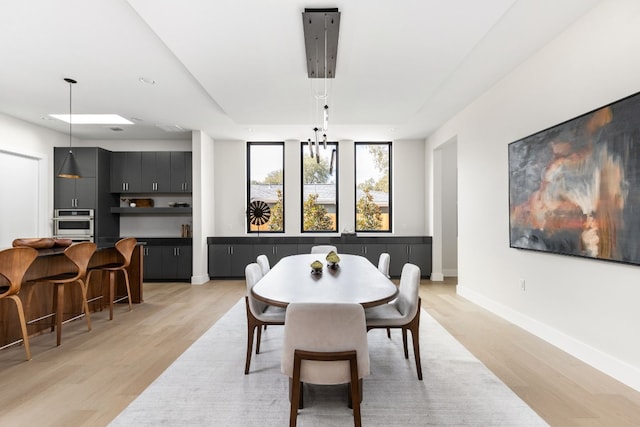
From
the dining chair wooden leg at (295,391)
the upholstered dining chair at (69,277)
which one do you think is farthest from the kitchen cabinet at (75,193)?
the dining chair wooden leg at (295,391)

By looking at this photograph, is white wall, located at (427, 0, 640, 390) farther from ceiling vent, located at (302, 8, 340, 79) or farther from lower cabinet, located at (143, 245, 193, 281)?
lower cabinet, located at (143, 245, 193, 281)

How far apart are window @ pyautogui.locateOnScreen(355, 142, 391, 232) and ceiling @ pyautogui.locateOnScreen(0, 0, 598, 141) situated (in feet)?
6.20

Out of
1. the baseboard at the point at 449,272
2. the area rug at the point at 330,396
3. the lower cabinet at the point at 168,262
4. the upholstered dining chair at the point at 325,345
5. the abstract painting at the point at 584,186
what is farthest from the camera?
the baseboard at the point at 449,272

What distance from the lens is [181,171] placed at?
21.9 ft

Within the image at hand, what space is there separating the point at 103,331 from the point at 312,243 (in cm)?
378

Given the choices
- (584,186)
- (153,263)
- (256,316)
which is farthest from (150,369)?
(153,263)

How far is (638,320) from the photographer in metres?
2.31

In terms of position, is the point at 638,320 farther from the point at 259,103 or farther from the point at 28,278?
the point at 28,278

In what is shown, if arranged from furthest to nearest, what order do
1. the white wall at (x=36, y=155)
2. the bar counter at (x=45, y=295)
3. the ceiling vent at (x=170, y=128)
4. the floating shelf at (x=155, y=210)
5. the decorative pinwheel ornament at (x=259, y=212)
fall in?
the decorative pinwheel ornament at (x=259, y=212) < the floating shelf at (x=155, y=210) < the ceiling vent at (x=170, y=128) < the white wall at (x=36, y=155) < the bar counter at (x=45, y=295)

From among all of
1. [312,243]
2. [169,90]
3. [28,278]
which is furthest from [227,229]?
[28,278]

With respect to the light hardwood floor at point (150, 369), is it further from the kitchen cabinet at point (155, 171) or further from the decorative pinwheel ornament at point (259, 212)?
the kitchen cabinet at point (155, 171)

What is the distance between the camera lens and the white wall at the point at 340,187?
7008 millimetres

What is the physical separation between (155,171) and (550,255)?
651 centimetres

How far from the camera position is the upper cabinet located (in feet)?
21.9
